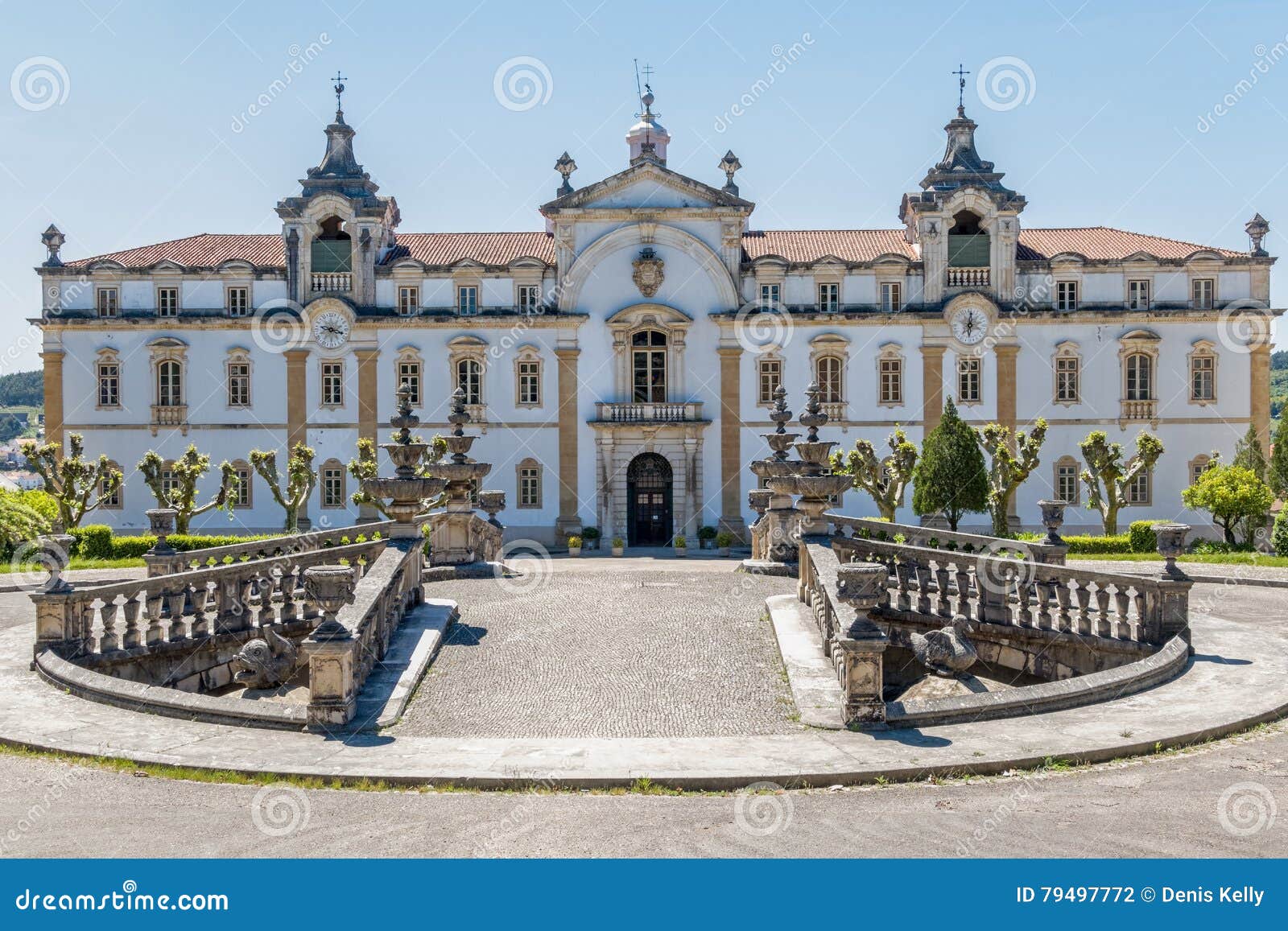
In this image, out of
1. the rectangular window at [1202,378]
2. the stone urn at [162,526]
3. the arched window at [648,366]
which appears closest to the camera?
the stone urn at [162,526]

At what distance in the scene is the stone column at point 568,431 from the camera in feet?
130

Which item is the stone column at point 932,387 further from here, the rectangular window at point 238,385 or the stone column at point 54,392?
the stone column at point 54,392

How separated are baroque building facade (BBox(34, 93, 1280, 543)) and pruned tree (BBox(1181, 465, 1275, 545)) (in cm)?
494

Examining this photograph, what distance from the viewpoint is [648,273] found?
39344 mm

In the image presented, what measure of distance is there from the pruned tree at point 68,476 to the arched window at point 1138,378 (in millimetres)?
33088

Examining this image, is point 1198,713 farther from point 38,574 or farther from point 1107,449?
point 1107,449

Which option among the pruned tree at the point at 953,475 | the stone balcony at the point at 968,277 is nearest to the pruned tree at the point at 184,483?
the pruned tree at the point at 953,475

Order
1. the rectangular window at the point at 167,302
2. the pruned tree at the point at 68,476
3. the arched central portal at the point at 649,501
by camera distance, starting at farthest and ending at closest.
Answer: the rectangular window at the point at 167,302, the arched central portal at the point at 649,501, the pruned tree at the point at 68,476

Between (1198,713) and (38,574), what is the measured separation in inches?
862

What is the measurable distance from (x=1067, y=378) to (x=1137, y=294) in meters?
3.85

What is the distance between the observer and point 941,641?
1400cm

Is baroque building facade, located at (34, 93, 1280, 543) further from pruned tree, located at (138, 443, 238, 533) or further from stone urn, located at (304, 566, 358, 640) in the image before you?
stone urn, located at (304, 566, 358, 640)

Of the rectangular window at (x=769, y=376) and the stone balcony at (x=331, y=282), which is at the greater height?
the stone balcony at (x=331, y=282)

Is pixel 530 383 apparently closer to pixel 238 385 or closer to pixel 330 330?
pixel 330 330
